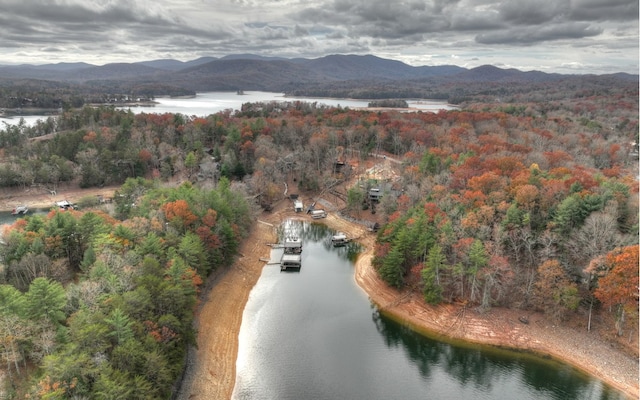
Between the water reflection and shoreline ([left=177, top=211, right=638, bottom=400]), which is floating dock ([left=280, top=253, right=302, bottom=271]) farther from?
the water reflection

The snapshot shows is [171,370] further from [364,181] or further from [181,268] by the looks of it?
[364,181]

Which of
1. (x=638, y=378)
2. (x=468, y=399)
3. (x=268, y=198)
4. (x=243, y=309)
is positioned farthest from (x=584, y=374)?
(x=268, y=198)

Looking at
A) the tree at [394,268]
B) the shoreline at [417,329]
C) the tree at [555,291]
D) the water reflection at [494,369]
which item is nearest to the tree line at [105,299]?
the shoreline at [417,329]

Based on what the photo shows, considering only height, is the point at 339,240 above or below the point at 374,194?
below

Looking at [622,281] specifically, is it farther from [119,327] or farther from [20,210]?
[20,210]

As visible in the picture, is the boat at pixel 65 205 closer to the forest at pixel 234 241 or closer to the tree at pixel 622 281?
the forest at pixel 234 241

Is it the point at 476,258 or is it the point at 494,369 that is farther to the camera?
the point at 476,258

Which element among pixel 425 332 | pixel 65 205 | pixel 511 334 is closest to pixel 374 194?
pixel 425 332
